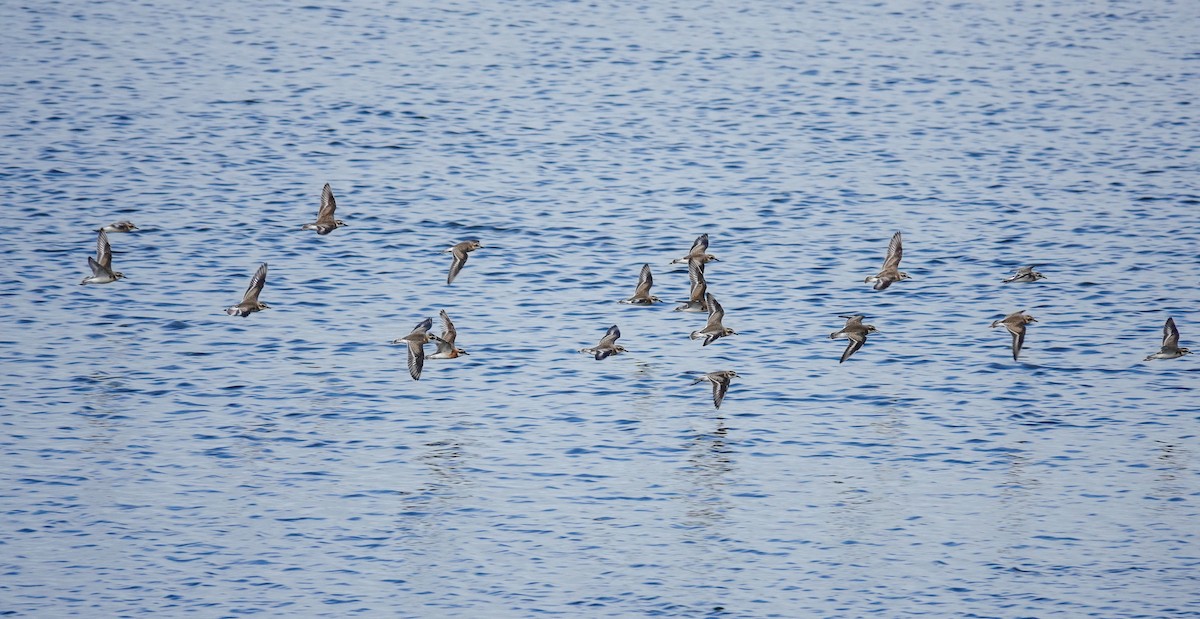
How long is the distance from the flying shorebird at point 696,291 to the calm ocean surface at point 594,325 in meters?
1.25

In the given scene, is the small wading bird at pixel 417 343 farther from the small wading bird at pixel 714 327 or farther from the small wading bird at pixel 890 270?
the small wading bird at pixel 890 270

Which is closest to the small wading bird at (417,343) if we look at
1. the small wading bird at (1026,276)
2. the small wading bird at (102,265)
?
the small wading bird at (102,265)

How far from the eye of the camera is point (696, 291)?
120 ft

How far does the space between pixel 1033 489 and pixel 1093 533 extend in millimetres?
1946

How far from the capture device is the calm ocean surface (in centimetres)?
2817

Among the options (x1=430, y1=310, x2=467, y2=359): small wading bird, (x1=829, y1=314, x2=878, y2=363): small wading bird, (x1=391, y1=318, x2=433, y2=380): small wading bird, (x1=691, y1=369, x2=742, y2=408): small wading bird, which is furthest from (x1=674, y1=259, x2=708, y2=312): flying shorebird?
(x1=391, y1=318, x2=433, y2=380): small wading bird

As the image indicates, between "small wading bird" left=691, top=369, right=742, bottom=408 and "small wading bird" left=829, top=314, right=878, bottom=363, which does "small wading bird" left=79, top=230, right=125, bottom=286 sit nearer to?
"small wading bird" left=691, top=369, right=742, bottom=408

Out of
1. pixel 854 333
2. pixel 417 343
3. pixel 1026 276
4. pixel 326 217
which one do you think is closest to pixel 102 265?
pixel 326 217

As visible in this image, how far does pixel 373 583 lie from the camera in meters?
27.3

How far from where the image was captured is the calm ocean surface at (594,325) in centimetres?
2817

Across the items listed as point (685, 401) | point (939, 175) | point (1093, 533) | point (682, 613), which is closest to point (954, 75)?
point (939, 175)

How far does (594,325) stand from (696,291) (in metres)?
3.14

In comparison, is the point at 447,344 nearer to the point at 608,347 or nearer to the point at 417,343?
the point at 417,343

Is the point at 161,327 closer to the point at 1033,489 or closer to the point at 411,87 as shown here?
Result: the point at 1033,489
